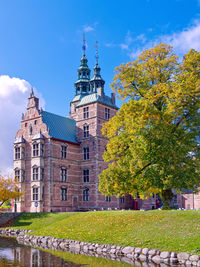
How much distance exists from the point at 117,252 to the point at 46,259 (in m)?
4.89

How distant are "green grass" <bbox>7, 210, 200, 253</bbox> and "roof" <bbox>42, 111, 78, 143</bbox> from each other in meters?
18.9

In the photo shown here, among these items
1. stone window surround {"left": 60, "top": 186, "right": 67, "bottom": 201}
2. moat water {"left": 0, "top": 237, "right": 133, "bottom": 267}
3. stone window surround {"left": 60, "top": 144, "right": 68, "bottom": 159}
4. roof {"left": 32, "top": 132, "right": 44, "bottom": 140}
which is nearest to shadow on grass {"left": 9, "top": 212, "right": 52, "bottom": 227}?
stone window surround {"left": 60, "top": 186, "right": 67, "bottom": 201}

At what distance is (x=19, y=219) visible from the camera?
4159 centimetres

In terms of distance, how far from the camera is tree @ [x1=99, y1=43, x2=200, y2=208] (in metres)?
26.0

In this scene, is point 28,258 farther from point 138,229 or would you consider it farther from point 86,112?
point 86,112

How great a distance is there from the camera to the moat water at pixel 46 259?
18.6 meters

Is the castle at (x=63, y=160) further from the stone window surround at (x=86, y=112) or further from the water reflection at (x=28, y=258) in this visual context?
the water reflection at (x=28, y=258)

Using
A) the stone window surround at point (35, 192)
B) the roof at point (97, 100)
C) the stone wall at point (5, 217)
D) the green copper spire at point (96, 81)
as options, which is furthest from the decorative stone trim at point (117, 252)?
the green copper spire at point (96, 81)

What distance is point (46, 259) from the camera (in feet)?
67.5

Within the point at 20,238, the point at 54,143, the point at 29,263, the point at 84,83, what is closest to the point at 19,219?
the point at 20,238

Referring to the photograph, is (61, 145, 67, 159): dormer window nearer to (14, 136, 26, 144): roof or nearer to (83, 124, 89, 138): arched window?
(83, 124, 89, 138): arched window

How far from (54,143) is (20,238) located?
18.3m

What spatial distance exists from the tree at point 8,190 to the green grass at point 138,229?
13479 mm

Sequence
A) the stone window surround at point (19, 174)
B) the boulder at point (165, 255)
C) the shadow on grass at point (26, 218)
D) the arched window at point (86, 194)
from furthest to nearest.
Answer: the arched window at point (86, 194) < the stone window surround at point (19, 174) < the shadow on grass at point (26, 218) < the boulder at point (165, 255)
